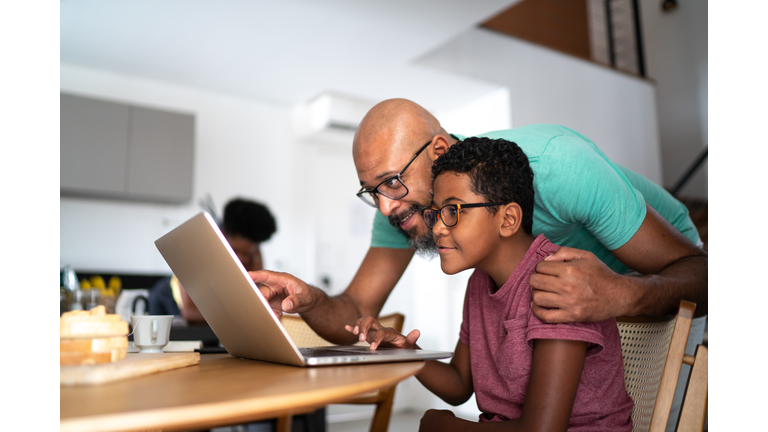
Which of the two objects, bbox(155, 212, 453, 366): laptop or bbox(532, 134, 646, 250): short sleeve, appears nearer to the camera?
bbox(155, 212, 453, 366): laptop

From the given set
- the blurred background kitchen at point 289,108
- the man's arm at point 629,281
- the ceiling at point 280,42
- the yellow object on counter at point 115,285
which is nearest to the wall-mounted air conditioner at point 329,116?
the blurred background kitchen at point 289,108

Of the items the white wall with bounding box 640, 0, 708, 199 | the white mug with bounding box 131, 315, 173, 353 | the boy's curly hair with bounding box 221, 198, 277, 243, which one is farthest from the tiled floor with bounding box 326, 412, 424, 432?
the white wall with bounding box 640, 0, 708, 199

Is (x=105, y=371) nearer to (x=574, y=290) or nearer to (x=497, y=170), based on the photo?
(x=574, y=290)

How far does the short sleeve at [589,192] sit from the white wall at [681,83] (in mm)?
5914

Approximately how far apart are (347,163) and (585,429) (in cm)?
461

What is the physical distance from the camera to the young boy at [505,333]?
1.00 m

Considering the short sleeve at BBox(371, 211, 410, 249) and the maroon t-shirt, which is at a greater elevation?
the short sleeve at BBox(371, 211, 410, 249)

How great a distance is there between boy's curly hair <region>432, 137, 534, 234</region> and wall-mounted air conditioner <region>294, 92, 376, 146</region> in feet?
12.1

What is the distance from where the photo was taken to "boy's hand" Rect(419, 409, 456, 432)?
45.7 inches

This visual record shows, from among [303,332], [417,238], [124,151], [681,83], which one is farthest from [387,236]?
[681,83]

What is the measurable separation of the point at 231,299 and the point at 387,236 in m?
0.96

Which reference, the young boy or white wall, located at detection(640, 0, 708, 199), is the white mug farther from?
white wall, located at detection(640, 0, 708, 199)

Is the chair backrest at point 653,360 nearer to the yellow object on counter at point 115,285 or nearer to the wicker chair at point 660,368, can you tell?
the wicker chair at point 660,368
